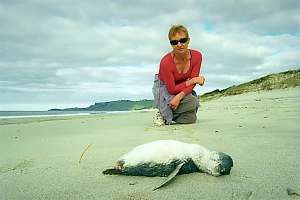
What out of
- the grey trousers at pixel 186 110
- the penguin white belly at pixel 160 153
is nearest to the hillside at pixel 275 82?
the grey trousers at pixel 186 110

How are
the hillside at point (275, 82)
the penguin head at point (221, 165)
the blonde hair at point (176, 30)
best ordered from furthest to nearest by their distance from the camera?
the hillside at point (275, 82), the blonde hair at point (176, 30), the penguin head at point (221, 165)

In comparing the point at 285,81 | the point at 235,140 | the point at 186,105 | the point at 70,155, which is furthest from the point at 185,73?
the point at 285,81

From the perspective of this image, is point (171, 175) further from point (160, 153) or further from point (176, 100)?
point (176, 100)

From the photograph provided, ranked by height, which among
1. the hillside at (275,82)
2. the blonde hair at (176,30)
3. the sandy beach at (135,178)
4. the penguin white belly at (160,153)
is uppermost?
the blonde hair at (176,30)

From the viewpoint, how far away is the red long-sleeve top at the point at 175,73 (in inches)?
253

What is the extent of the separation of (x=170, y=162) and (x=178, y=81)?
3844mm

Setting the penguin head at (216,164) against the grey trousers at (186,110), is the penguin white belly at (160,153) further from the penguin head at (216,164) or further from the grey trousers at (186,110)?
the grey trousers at (186,110)

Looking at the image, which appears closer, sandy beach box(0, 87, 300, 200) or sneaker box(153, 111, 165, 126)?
sandy beach box(0, 87, 300, 200)

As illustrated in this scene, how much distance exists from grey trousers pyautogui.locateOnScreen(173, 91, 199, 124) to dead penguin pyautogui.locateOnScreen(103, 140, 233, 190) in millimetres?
3688

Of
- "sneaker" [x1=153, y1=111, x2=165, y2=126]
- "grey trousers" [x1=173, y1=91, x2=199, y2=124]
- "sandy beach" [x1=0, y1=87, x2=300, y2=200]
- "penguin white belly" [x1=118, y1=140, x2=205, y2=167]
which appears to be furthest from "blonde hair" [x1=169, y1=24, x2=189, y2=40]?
"penguin white belly" [x1=118, y1=140, x2=205, y2=167]

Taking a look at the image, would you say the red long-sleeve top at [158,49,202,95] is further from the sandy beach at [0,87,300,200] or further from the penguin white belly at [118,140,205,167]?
the penguin white belly at [118,140,205,167]

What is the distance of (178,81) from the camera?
21.8 feet

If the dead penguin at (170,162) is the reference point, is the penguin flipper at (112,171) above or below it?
below

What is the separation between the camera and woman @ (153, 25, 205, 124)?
20.3 feet
